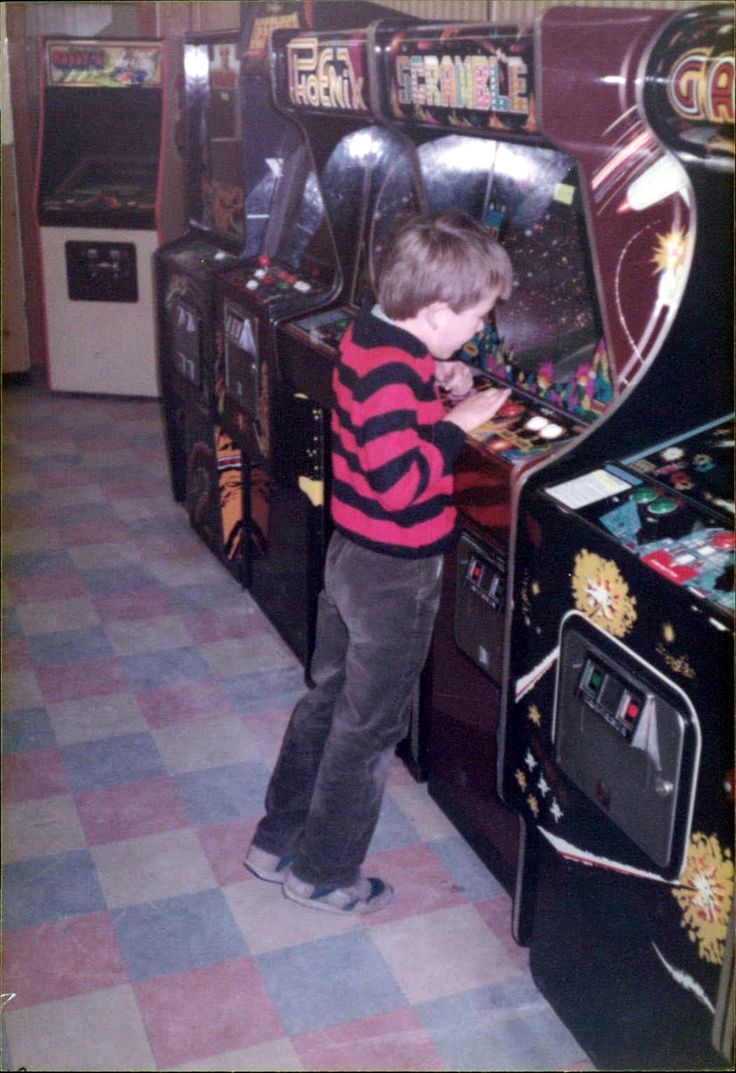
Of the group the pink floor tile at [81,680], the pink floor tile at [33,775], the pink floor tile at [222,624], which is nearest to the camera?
the pink floor tile at [33,775]

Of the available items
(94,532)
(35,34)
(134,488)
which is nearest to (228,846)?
(94,532)

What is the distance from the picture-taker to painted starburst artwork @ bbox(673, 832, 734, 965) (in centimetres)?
146

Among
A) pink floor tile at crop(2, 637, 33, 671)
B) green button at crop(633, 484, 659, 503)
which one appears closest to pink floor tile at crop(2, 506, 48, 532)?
pink floor tile at crop(2, 637, 33, 671)

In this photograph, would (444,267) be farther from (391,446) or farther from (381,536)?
(381,536)

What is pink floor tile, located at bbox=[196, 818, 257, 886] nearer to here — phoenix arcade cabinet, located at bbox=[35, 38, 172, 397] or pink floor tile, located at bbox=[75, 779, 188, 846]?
pink floor tile, located at bbox=[75, 779, 188, 846]

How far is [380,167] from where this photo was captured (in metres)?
2.77

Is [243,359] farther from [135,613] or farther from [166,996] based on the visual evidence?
[166,996]

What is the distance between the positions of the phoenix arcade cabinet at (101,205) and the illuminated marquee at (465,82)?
3.39 m

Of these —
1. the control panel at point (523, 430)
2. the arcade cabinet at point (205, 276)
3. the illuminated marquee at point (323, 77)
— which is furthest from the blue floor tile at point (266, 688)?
the illuminated marquee at point (323, 77)

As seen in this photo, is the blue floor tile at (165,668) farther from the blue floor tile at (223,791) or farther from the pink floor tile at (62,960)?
the pink floor tile at (62,960)

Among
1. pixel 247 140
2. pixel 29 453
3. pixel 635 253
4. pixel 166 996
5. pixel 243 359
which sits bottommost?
pixel 166 996

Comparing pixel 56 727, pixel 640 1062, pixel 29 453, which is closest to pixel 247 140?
pixel 56 727

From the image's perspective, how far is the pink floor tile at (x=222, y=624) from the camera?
3488mm

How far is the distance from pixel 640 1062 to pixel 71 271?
4711mm
